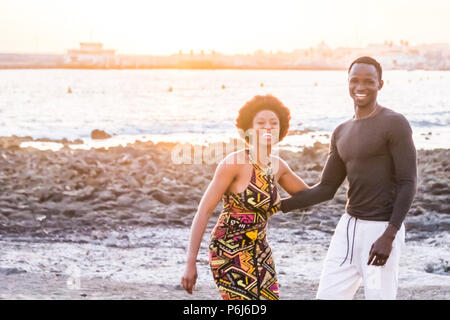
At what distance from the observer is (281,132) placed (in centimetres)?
464

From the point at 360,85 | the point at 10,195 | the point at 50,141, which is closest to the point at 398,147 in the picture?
the point at 360,85

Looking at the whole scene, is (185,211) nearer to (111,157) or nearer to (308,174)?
(308,174)

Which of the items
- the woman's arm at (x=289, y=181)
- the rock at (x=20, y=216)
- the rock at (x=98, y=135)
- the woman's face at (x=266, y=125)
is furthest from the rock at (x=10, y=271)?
the rock at (x=98, y=135)

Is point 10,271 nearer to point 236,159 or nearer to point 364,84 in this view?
point 236,159

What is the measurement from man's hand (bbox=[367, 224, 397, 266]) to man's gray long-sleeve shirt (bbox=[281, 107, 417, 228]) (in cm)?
6

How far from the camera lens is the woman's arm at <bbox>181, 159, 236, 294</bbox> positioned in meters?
4.26

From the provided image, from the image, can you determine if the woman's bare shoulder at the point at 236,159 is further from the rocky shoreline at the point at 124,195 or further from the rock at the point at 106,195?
the rock at the point at 106,195

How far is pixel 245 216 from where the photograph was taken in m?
4.33

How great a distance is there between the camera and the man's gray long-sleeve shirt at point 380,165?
437 cm

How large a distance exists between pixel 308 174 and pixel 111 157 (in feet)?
16.8

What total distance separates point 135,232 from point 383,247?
23.2 ft

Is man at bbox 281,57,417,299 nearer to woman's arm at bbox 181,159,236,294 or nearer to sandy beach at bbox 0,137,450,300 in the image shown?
woman's arm at bbox 181,159,236,294

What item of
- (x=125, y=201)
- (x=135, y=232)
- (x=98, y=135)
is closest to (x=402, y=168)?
(x=135, y=232)
